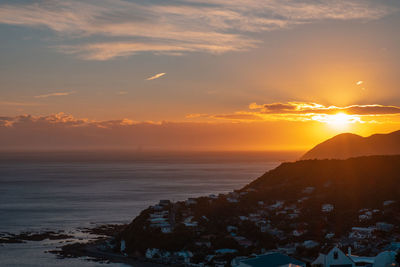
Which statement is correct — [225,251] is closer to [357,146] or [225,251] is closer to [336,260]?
[336,260]

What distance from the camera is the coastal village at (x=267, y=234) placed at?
3925cm

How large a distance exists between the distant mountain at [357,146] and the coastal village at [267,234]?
89896mm

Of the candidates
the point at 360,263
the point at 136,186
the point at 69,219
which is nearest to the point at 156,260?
the point at 360,263

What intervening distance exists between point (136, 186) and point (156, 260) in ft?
270

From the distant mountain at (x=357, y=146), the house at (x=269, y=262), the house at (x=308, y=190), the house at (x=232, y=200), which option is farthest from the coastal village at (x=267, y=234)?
the distant mountain at (x=357, y=146)

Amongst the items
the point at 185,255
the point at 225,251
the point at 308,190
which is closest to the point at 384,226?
the point at 225,251

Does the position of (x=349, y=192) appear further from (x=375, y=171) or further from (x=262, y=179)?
(x=262, y=179)

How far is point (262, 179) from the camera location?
83.6 meters

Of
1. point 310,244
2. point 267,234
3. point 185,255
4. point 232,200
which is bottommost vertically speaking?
point 185,255

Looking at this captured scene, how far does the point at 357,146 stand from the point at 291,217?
10857 centimetres

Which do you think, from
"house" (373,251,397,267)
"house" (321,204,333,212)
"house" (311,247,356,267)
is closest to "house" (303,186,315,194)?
"house" (321,204,333,212)

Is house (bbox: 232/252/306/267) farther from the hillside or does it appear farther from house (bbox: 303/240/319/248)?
house (bbox: 303/240/319/248)

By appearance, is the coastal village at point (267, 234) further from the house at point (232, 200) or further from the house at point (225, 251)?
the house at point (232, 200)

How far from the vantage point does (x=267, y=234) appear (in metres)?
48.2
